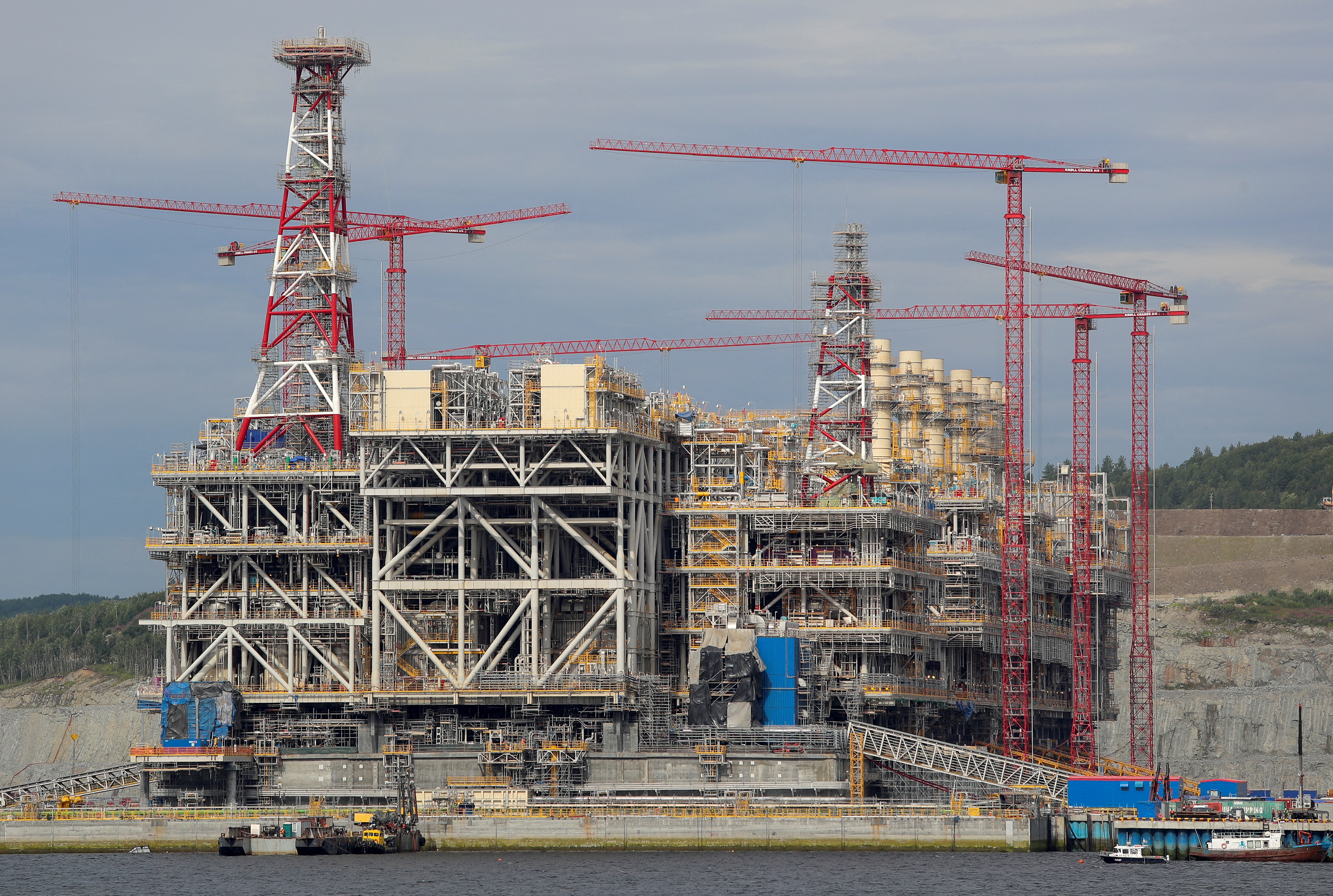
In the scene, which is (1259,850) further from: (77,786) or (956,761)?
(77,786)

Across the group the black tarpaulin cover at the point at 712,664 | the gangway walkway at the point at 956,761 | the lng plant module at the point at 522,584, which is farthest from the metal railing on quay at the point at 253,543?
the gangway walkway at the point at 956,761

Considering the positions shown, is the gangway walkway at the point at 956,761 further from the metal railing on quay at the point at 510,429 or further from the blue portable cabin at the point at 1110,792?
the metal railing on quay at the point at 510,429

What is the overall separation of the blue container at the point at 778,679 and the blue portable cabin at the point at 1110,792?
19.3 metres

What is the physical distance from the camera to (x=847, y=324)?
588ft

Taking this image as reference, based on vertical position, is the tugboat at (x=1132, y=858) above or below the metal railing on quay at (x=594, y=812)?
below

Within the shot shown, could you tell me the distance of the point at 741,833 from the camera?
141 meters

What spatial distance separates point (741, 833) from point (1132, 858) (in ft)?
79.5

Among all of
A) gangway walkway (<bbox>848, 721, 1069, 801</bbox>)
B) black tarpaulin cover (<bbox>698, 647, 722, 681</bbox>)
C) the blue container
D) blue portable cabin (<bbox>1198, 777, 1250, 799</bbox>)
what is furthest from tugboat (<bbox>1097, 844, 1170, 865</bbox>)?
black tarpaulin cover (<bbox>698, 647, 722, 681</bbox>)

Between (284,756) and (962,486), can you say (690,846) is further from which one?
(962,486)

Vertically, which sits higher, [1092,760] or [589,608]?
[589,608]

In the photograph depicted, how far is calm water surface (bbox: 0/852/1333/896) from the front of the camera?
399 ft

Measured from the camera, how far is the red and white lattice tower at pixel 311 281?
170 m

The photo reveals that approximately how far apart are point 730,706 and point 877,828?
15.7m

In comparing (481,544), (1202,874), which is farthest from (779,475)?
(1202,874)
